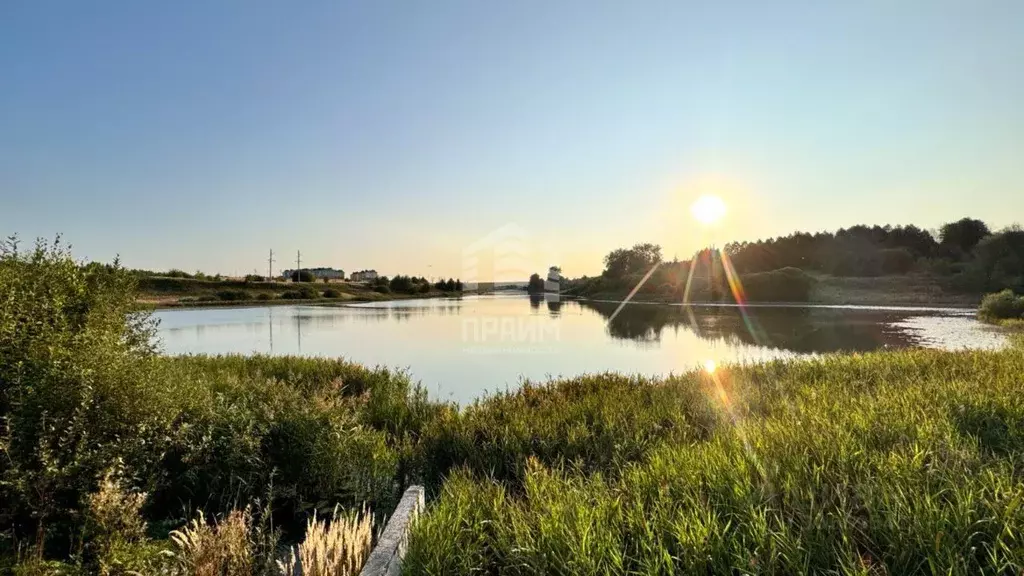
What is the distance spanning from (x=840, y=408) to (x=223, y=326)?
28128 millimetres

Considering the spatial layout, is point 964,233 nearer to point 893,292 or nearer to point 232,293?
point 893,292

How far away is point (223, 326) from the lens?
82.6 ft

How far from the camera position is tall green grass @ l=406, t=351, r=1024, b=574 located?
2137 mm

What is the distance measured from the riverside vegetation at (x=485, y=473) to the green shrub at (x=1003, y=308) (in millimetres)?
24648

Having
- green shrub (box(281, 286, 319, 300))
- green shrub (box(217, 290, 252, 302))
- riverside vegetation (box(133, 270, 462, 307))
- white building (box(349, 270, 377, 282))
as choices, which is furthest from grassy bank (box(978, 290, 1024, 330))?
white building (box(349, 270, 377, 282))

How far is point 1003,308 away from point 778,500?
3165cm

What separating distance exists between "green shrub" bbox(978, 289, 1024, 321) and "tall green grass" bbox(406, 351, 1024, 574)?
86.3ft

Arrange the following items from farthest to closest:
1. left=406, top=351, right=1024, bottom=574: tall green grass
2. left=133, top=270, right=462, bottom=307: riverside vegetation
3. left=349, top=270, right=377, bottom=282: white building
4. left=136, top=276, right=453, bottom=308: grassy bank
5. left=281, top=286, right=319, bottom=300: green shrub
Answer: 1. left=349, top=270, right=377, bottom=282: white building
2. left=281, top=286, right=319, bottom=300: green shrub
3. left=133, top=270, right=462, bottom=307: riverside vegetation
4. left=136, top=276, right=453, bottom=308: grassy bank
5. left=406, top=351, right=1024, bottom=574: tall green grass

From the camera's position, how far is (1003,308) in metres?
23.6

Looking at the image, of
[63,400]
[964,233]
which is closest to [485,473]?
[63,400]

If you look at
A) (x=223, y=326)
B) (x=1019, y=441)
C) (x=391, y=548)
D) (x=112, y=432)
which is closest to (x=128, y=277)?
(x=112, y=432)

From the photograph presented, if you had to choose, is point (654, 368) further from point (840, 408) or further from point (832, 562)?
point (832, 562)

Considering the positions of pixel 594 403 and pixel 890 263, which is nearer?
pixel 594 403

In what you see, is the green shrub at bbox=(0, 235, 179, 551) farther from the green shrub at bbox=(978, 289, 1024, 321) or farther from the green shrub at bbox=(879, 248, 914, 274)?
the green shrub at bbox=(879, 248, 914, 274)
